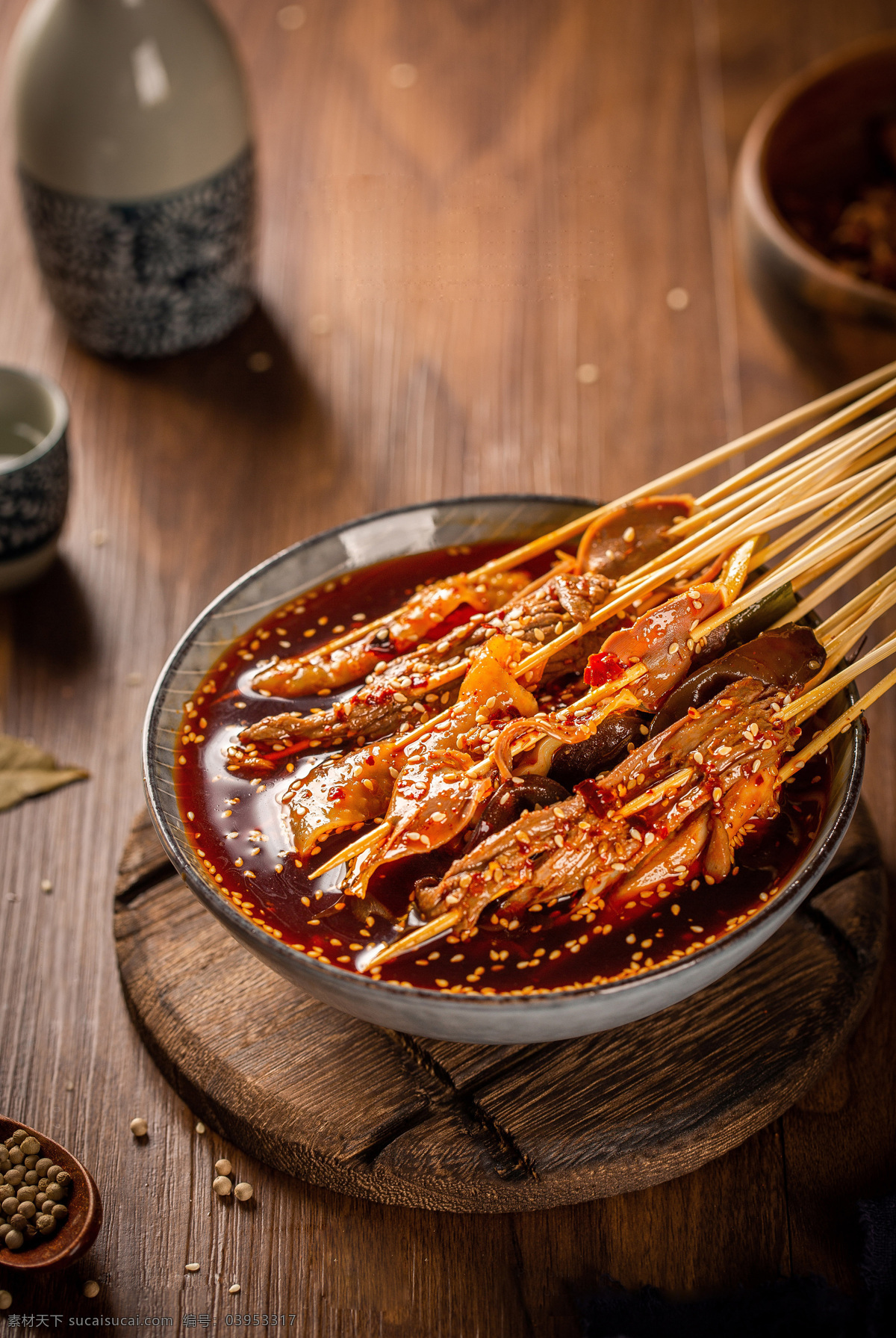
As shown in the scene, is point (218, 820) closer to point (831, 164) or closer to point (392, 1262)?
point (392, 1262)

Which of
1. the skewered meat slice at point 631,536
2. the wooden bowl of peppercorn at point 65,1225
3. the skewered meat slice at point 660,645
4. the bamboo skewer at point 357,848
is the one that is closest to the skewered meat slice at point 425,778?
the bamboo skewer at point 357,848

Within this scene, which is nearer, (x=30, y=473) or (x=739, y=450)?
(x=739, y=450)

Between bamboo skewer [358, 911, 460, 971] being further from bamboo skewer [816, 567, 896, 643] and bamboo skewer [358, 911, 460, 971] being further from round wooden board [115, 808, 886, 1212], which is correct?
bamboo skewer [816, 567, 896, 643]

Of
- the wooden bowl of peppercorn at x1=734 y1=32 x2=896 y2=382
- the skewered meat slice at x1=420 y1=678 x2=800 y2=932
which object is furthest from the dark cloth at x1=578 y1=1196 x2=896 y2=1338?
the wooden bowl of peppercorn at x1=734 y1=32 x2=896 y2=382

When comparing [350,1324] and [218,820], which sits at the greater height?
[218,820]

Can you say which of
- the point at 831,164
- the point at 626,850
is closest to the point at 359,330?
the point at 831,164

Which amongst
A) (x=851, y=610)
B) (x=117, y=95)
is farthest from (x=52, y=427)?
(x=851, y=610)

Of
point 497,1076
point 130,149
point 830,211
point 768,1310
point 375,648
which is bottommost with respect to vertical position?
point 768,1310

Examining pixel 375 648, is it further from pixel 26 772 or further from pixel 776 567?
pixel 26 772
